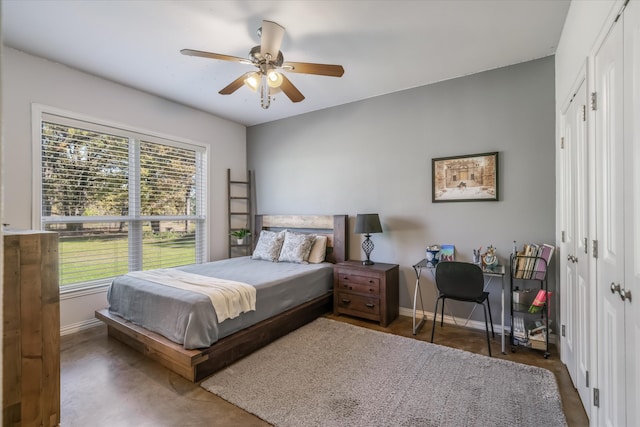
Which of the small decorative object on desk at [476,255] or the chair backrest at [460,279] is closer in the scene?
the chair backrest at [460,279]

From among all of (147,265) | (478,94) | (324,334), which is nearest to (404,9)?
(478,94)

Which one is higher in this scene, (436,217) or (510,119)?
(510,119)

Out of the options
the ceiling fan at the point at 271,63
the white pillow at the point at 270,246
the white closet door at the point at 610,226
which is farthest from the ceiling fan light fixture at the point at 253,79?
the white closet door at the point at 610,226

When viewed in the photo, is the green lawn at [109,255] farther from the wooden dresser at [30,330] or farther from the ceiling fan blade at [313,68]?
the ceiling fan blade at [313,68]

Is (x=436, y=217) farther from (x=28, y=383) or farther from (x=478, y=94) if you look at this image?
(x=28, y=383)

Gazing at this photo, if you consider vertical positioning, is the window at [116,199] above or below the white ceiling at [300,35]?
below

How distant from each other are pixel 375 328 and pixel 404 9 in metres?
2.95

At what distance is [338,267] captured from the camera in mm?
3725

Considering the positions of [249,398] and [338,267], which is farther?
[338,267]

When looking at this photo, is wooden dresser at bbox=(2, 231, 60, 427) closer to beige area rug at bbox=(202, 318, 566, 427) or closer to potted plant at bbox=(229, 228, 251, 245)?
beige area rug at bbox=(202, 318, 566, 427)

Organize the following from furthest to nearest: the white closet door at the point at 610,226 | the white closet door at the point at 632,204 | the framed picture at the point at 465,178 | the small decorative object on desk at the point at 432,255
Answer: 1. the small decorative object on desk at the point at 432,255
2. the framed picture at the point at 465,178
3. the white closet door at the point at 610,226
4. the white closet door at the point at 632,204

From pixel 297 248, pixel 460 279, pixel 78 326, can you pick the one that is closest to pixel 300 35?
pixel 297 248

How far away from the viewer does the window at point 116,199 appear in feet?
10.5

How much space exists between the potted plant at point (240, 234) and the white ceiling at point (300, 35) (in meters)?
2.25
